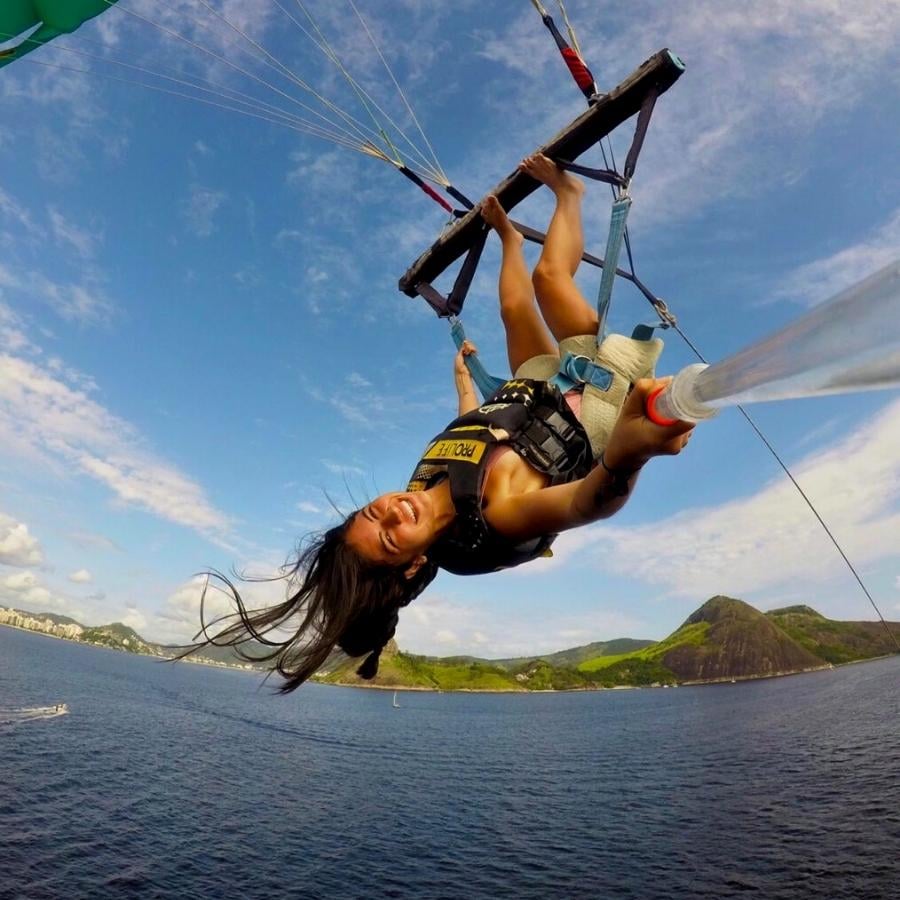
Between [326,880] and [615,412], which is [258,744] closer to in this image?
[326,880]

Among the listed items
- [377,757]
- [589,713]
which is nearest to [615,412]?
[377,757]

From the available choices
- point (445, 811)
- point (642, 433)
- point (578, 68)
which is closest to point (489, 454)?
point (642, 433)

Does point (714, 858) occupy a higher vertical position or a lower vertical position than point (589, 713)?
lower

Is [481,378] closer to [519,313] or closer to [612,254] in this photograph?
[519,313]

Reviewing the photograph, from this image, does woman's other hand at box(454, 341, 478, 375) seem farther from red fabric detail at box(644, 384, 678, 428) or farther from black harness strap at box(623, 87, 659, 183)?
red fabric detail at box(644, 384, 678, 428)

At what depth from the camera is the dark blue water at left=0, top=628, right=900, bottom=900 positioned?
96.8ft

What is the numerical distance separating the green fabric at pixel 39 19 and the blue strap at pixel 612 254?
757cm

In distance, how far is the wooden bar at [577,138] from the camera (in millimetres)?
5121

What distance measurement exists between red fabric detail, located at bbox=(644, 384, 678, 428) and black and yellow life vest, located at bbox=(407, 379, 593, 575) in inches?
77.4

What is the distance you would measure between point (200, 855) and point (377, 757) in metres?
45.2

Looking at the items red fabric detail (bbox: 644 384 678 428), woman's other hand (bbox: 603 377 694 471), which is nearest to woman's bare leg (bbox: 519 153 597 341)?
woman's other hand (bbox: 603 377 694 471)

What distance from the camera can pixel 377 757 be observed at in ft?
247

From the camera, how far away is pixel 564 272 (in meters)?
4.99

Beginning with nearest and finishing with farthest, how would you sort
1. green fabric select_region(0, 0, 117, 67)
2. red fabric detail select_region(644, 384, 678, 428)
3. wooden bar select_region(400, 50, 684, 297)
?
red fabric detail select_region(644, 384, 678, 428)
wooden bar select_region(400, 50, 684, 297)
green fabric select_region(0, 0, 117, 67)
